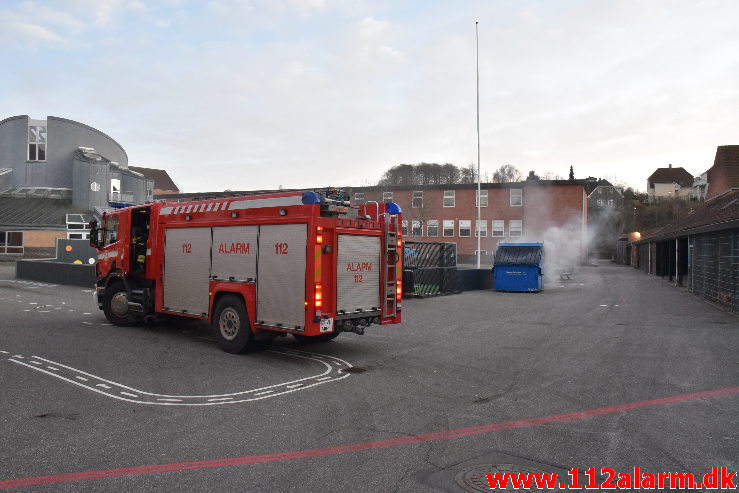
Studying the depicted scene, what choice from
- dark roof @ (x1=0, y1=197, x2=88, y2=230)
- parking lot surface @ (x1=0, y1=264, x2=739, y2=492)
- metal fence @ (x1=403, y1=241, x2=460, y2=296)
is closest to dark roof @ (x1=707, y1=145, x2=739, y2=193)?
metal fence @ (x1=403, y1=241, x2=460, y2=296)

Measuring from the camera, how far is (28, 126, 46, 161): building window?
48562 mm

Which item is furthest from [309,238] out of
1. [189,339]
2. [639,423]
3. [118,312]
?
[118,312]

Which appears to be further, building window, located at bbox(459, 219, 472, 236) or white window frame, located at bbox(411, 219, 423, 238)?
white window frame, located at bbox(411, 219, 423, 238)

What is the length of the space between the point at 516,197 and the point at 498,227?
321 centimetres

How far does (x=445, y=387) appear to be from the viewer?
7422 millimetres

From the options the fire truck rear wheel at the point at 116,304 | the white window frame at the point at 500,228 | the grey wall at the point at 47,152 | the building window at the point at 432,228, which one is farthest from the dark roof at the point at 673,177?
the fire truck rear wheel at the point at 116,304

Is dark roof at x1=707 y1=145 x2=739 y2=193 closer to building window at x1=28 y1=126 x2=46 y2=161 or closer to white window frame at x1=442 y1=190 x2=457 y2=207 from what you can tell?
white window frame at x1=442 y1=190 x2=457 y2=207

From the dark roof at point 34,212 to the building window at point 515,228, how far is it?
3761cm

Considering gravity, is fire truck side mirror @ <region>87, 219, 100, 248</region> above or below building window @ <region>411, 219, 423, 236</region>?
below

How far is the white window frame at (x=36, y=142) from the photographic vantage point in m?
48.5

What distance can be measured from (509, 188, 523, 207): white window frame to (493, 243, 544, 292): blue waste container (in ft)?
85.3

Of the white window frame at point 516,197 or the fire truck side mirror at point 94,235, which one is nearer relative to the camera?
the fire truck side mirror at point 94,235

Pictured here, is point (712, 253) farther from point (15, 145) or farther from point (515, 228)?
point (15, 145)

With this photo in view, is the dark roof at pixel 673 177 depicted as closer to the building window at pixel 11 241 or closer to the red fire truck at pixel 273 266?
the building window at pixel 11 241
